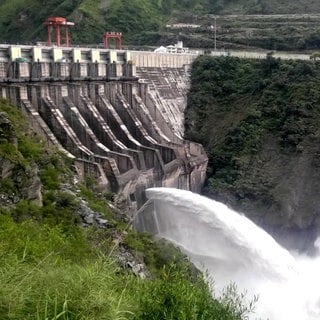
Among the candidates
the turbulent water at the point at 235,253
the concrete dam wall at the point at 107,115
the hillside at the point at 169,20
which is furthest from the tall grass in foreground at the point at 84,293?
the hillside at the point at 169,20

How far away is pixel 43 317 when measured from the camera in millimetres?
10000

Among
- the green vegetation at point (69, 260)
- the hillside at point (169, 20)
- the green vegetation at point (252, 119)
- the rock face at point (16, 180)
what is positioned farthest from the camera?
the hillside at point (169, 20)

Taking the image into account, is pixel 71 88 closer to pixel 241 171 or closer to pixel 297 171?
pixel 241 171

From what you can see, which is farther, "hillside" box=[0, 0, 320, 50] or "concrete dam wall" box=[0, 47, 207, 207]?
"hillside" box=[0, 0, 320, 50]

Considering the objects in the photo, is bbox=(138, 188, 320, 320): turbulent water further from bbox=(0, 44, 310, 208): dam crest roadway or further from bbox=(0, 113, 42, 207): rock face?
bbox=(0, 113, 42, 207): rock face

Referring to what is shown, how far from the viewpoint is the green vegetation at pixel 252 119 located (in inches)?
1660

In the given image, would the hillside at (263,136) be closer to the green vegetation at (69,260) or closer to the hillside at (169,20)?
the hillside at (169,20)

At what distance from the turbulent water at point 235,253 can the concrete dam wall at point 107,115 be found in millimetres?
1935

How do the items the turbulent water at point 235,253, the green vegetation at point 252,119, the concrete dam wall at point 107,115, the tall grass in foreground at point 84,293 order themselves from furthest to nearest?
1. the green vegetation at point 252,119
2. the concrete dam wall at point 107,115
3. the turbulent water at point 235,253
4. the tall grass in foreground at point 84,293

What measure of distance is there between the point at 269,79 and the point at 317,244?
51.7ft

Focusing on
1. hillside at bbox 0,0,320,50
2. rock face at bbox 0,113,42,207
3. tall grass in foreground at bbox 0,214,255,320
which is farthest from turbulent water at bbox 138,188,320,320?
hillside at bbox 0,0,320,50

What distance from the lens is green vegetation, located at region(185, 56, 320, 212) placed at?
42156mm

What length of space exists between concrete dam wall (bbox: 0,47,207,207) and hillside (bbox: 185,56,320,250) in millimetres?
2366

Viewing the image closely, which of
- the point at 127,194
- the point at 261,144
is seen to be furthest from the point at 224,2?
the point at 127,194
